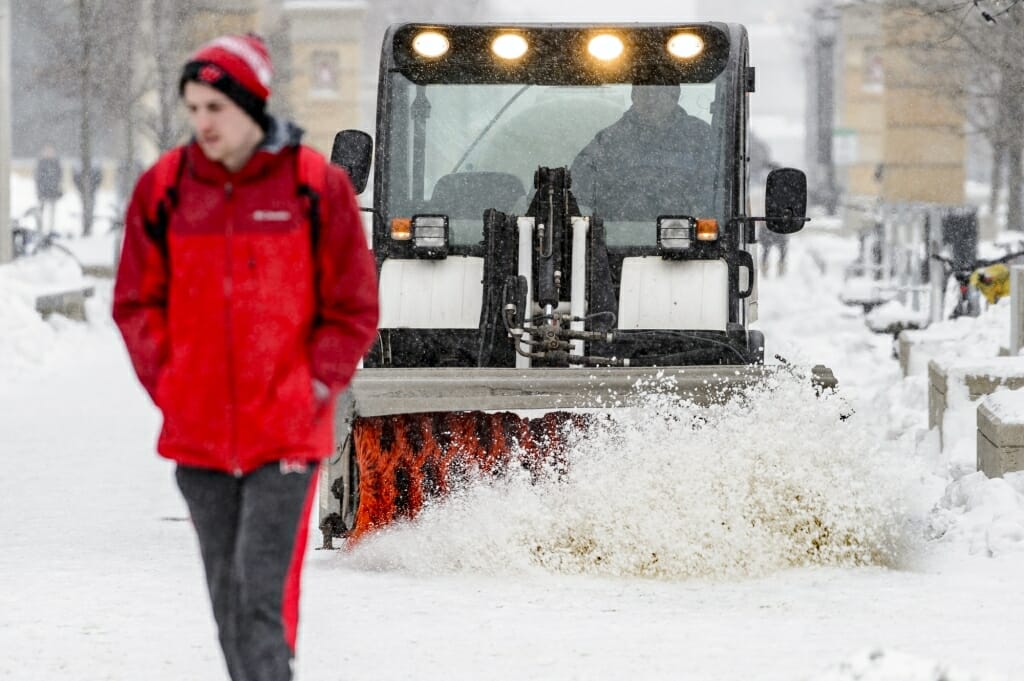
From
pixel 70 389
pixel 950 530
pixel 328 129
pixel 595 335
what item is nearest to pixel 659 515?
pixel 595 335

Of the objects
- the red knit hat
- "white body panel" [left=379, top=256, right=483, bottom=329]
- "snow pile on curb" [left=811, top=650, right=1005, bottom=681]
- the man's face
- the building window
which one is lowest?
"snow pile on curb" [left=811, top=650, right=1005, bottom=681]

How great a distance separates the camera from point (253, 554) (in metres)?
4.36

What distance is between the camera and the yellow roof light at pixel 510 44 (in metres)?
8.83

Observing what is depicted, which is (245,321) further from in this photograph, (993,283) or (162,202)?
(993,283)

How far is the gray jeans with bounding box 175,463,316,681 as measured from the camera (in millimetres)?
4363

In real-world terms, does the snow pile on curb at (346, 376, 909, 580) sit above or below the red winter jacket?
below

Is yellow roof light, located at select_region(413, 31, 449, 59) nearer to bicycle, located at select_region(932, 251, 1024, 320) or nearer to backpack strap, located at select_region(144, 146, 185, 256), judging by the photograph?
backpack strap, located at select_region(144, 146, 185, 256)

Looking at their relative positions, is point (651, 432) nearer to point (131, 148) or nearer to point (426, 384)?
point (426, 384)

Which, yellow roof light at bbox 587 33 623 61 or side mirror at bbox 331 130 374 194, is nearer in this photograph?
side mirror at bbox 331 130 374 194

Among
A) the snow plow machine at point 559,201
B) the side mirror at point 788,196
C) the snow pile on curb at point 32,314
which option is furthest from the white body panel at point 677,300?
the snow pile on curb at point 32,314

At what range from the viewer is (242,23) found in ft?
116

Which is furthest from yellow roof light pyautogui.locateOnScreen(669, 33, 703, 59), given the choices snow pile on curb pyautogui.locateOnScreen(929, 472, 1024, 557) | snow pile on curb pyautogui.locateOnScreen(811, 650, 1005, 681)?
snow pile on curb pyautogui.locateOnScreen(811, 650, 1005, 681)

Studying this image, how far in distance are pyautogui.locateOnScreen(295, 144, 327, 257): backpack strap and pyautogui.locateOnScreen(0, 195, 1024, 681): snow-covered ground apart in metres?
1.73

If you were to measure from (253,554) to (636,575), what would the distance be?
125 inches
